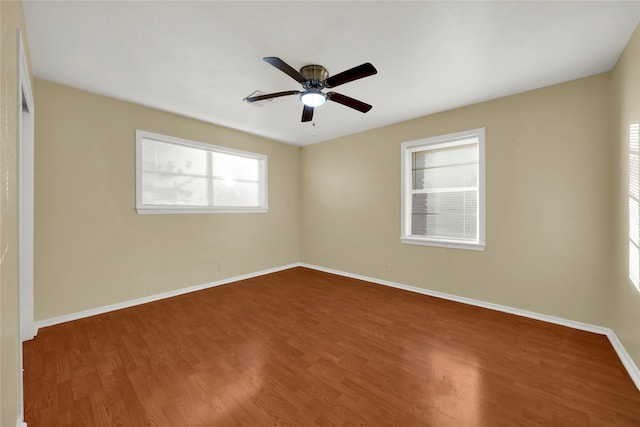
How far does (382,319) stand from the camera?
2.82 metres

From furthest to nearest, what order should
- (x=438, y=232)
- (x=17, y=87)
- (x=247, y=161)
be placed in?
(x=247, y=161) → (x=438, y=232) → (x=17, y=87)

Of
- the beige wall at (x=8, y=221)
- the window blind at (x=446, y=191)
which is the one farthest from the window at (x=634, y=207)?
the beige wall at (x=8, y=221)

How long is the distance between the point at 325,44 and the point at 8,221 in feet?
7.50

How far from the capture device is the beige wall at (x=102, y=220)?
2.64m

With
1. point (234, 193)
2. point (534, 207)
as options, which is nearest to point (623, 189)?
point (534, 207)

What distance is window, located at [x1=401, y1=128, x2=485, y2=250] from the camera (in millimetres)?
3293

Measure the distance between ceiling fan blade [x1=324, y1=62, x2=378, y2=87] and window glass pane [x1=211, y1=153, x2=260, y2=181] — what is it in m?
2.70

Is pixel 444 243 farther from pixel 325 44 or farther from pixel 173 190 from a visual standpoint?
pixel 173 190

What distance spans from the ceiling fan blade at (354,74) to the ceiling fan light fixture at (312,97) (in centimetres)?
22

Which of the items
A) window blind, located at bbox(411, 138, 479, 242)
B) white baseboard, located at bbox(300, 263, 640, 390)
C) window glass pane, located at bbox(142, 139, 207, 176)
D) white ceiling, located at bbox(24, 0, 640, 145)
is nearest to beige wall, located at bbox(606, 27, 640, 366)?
white baseboard, located at bbox(300, 263, 640, 390)

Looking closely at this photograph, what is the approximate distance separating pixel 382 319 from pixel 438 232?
1640mm

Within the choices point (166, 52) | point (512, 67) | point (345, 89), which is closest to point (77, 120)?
point (166, 52)

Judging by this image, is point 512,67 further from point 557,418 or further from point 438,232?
point 557,418

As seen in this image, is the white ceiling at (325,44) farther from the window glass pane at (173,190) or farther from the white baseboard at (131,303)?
the white baseboard at (131,303)
